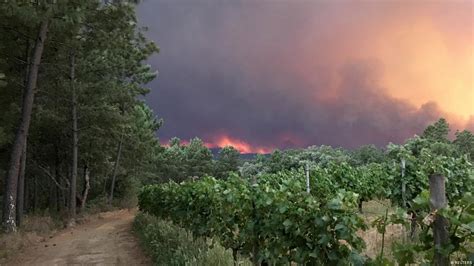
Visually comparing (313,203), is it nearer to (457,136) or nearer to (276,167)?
(276,167)

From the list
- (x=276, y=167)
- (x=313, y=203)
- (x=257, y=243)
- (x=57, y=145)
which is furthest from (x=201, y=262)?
(x=276, y=167)

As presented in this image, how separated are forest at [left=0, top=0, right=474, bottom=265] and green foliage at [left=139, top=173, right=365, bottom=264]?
→ 17 millimetres

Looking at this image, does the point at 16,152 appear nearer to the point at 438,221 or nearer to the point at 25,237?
the point at 25,237

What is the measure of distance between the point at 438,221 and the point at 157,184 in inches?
834

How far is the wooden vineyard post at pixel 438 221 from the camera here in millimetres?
2736

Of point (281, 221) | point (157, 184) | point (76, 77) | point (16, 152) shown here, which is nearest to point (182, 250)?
point (281, 221)

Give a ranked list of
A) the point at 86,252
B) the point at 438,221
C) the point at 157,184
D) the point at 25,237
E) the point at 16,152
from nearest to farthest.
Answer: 1. the point at 438,221
2. the point at 86,252
3. the point at 25,237
4. the point at 16,152
5. the point at 157,184

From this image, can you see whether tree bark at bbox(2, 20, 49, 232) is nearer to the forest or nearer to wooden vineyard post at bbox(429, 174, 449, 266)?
the forest

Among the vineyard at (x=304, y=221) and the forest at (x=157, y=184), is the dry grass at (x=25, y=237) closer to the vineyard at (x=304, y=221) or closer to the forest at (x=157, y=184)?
the forest at (x=157, y=184)

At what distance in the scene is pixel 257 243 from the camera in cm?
593

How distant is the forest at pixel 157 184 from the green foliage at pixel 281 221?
17mm

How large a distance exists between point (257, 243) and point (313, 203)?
1.91m

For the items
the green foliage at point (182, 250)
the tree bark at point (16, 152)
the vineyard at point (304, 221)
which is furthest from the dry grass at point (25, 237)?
the vineyard at point (304, 221)

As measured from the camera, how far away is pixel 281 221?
15.9 ft
